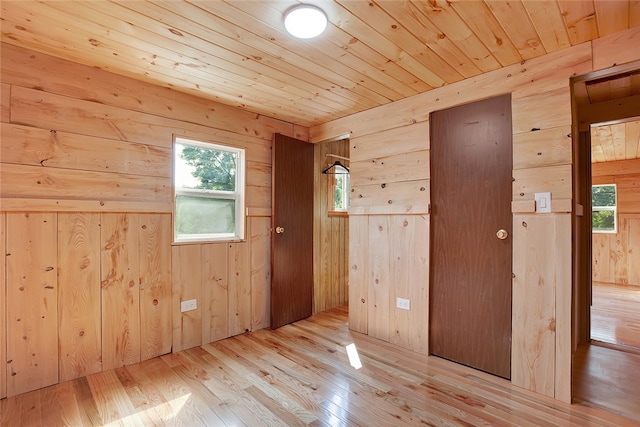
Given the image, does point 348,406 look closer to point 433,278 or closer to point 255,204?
point 433,278

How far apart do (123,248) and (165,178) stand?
0.64m

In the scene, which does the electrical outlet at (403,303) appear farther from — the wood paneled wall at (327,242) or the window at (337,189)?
the window at (337,189)

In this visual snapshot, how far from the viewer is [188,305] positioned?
8.91 feet

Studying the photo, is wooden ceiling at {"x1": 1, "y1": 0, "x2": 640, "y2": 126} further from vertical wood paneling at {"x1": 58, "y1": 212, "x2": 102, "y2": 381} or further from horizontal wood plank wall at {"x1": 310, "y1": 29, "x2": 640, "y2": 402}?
vertical wood paneling at {"x1": 58, "y1": 212, "x2": 102, "y2": 381}

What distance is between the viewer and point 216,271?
2893 millimetres

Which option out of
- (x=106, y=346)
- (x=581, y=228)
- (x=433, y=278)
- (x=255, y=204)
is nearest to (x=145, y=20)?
(x=255, y=204)

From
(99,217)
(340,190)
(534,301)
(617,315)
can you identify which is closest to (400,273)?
(534,301)

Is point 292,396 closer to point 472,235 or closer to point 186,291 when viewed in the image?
point 186,291

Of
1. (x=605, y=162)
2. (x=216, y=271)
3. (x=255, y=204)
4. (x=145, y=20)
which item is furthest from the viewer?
(x=605, y=162)

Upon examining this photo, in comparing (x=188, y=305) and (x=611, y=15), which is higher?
(x=611, y=15)

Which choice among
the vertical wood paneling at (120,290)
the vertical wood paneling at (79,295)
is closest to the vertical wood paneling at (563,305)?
the vertical wood paneling at (120,290)

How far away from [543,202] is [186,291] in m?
2.84

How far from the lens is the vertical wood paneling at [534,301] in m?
1.97

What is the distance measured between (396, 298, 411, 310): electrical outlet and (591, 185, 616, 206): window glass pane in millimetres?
5631
